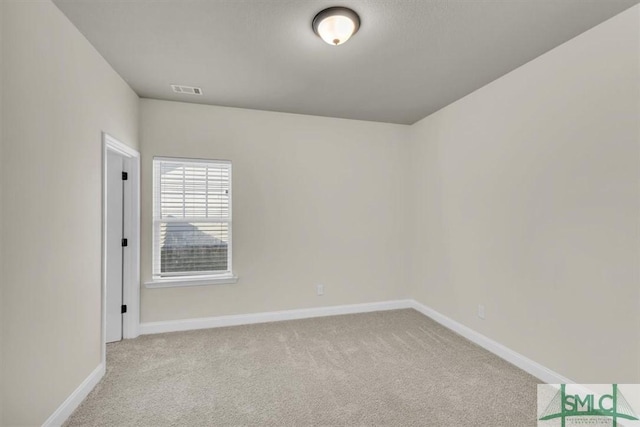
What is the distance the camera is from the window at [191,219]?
3.53m

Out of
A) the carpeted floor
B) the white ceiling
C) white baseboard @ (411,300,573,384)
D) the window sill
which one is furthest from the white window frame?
white baseboard @ (411,300,573,384)

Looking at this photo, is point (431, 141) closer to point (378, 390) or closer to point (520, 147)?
point (520, 147)

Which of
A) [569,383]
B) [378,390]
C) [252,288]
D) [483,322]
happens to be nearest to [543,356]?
[569,383]

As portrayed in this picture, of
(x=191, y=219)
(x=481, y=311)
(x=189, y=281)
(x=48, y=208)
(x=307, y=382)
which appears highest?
(x=48, y=208)

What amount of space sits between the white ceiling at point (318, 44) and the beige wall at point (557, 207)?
1.01ft

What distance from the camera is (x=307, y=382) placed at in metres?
2.46

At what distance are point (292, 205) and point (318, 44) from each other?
201cm

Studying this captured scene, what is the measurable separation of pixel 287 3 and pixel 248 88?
1369mm

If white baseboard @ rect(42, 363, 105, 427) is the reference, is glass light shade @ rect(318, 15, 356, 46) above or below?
above

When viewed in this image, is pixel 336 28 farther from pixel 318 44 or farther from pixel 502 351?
pixel 502 351

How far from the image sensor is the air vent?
3.12 metres

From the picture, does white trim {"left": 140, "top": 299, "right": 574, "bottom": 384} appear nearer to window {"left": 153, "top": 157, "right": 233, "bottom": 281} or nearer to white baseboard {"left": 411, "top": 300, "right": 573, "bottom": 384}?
white baseboard {"left": 411, "top": 300, "right": 573, "bottom": 384}

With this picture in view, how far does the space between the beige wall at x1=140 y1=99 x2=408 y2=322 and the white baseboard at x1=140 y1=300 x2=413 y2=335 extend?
7cm

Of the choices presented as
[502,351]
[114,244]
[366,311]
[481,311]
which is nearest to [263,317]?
[366,311]
